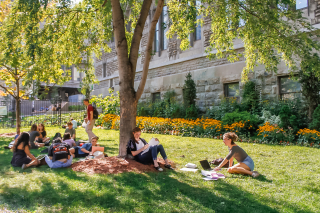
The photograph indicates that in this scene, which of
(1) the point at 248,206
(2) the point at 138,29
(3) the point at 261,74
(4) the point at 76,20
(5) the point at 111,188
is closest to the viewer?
(1) the point at 248,206

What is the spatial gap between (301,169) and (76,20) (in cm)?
889

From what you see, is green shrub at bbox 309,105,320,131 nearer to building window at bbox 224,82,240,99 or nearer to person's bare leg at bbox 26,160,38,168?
building window at bbox 224,82,240,99

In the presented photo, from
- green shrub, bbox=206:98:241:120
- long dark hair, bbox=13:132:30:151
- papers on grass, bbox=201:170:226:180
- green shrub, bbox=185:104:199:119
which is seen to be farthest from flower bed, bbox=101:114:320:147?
long dark hair, bbox=13:132:30:151

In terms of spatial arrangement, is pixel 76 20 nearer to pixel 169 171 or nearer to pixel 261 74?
pixel 169 171

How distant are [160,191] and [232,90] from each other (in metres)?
10.7

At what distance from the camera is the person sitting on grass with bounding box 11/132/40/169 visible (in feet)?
19.8

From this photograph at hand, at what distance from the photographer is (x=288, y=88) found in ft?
38.1

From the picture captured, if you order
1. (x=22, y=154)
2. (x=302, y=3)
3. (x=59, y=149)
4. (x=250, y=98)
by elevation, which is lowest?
(x=22, y=154)

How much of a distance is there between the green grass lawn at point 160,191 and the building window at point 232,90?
7.34m

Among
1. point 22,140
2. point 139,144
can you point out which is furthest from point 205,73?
point 22,140

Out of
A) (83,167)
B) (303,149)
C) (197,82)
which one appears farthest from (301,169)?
(197,82)

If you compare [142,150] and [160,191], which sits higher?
[142,150]

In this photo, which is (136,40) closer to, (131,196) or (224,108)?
(131,196)

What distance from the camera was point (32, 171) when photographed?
18.5ft
